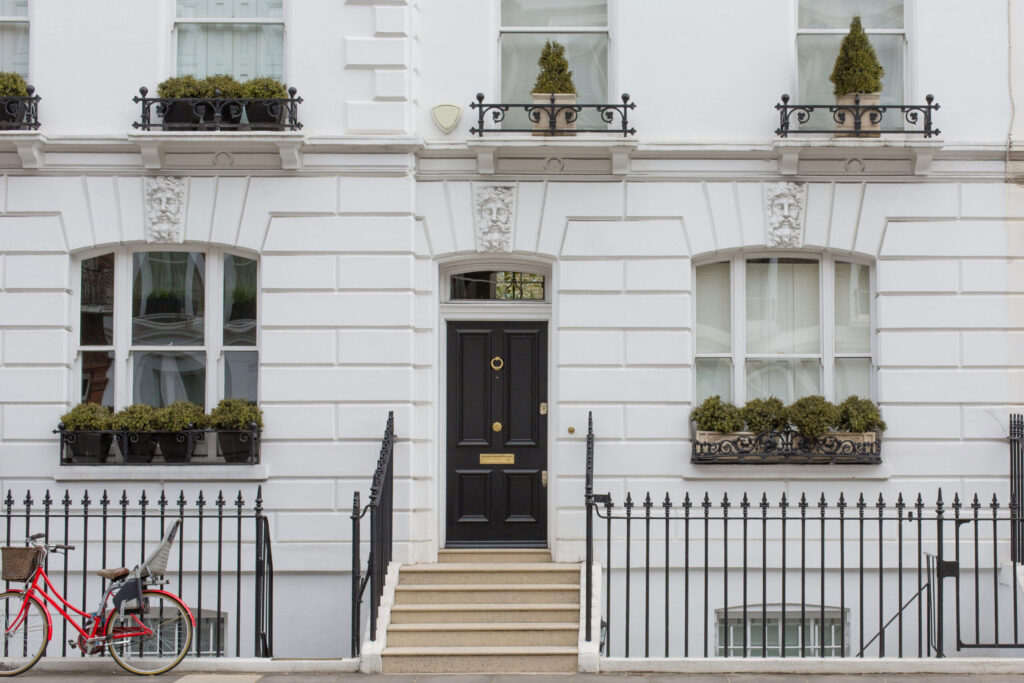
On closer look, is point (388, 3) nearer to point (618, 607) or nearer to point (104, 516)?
point (104, 516)

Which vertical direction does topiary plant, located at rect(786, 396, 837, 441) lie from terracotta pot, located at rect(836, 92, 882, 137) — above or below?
below

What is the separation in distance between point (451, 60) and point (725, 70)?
106 inches

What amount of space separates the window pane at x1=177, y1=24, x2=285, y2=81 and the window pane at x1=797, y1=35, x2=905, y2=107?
206 inches

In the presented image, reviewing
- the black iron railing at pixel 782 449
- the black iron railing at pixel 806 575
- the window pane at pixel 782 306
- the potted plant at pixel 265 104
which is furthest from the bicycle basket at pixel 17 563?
the window pane at pixel 782 306

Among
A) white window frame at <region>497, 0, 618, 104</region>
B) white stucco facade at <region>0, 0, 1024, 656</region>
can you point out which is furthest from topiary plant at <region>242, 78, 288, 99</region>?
white window frame at <region>497, 0, 618, 104</region>

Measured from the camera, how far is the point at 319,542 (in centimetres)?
1048

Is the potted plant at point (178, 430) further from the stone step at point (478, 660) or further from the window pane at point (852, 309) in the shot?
the window pane at point (852, 309)

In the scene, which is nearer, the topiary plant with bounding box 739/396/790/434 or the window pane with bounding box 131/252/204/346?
the topiary plant with bounding box 739/396/790/434

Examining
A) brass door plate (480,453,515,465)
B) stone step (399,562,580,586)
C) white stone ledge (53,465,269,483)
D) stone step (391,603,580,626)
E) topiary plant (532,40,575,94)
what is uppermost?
topiary plant (532,40,575,94)

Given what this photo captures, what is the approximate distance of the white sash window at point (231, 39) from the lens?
1106cm

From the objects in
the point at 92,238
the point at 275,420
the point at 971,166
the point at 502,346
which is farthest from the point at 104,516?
the point at 971,166

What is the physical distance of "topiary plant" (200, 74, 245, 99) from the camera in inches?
418

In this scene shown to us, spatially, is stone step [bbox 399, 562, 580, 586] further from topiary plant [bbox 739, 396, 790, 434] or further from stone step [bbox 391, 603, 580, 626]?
topiary plant [bbox 739, 396, 790, 434]

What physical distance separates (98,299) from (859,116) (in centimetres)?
764
